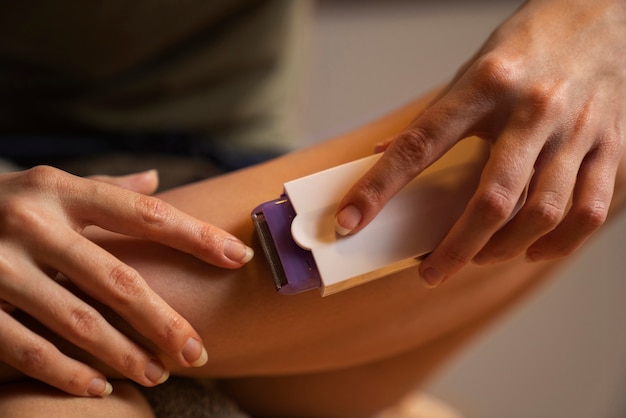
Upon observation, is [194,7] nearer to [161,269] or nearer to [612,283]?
[161,269]

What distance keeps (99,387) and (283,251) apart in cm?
18

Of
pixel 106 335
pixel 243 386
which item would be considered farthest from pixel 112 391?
pixel 243 386

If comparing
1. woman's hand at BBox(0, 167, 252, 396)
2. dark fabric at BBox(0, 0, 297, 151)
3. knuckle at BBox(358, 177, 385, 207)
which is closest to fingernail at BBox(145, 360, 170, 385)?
woman's hand at BBox(0, 167, 252, 396)

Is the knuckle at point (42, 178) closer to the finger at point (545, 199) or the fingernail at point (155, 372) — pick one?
the fingernail at point (155, 372)

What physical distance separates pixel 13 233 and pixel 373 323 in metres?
0.34

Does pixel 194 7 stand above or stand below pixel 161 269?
above

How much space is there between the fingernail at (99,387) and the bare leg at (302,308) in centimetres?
6

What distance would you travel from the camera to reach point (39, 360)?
19.9 inches

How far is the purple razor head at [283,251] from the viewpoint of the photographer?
0.54 meters

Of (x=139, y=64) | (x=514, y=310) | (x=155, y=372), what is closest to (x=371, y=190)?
(x=155, y=372)

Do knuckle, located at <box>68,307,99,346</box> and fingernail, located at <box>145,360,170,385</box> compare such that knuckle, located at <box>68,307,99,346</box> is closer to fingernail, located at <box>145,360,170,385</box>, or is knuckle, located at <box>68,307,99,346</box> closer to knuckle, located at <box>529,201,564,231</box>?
fingernail, located at <box>145,360,170,385</box>

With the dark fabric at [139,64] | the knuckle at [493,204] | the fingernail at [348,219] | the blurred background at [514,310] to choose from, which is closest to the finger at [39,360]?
the fingernail at [348,219]

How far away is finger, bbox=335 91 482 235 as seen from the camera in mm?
520

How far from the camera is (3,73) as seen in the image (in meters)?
0.86
